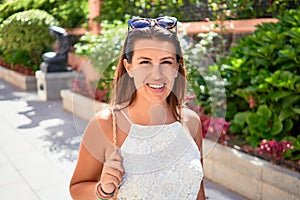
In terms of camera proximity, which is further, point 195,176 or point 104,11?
point 104,11

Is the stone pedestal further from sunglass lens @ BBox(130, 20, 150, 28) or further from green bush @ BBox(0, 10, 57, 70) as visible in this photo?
sunglass lens @ BBox(130, 20, 150, 28)

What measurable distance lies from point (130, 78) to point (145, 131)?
186 mm

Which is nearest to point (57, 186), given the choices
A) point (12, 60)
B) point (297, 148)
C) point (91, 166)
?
point (297, 148)

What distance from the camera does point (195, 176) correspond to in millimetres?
1213

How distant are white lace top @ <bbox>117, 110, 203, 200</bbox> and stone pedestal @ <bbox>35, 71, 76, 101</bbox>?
664cm

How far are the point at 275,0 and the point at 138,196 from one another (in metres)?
4.50

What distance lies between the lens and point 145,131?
1.21 meters

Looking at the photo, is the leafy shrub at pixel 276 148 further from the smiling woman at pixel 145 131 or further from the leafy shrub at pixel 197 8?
the leafy shrub at pixel 197 8

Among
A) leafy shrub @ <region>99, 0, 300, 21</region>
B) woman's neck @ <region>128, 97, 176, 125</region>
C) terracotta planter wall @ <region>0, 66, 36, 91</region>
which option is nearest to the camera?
woman's neck @ <region>128, 97, 176, 125</region>

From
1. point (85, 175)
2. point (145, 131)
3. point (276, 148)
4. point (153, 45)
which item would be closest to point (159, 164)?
point (145, 131)

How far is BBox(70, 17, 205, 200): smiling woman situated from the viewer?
108cm

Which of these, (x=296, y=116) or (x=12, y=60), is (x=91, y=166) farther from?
(x=12, y=60)

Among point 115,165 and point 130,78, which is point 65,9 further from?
point 115,165

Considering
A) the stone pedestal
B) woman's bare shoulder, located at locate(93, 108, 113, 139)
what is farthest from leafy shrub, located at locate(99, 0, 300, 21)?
woman's bare shoulder, located at locate(93, 108, 113, 139)
